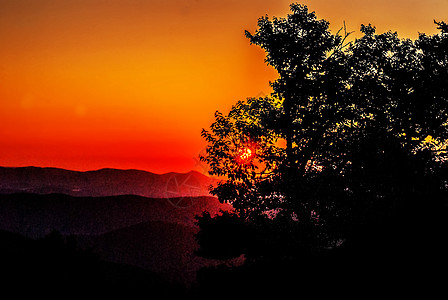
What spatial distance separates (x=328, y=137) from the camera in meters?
31.3

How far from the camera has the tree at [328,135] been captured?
1096 inches

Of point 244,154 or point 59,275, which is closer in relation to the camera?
point 59,275

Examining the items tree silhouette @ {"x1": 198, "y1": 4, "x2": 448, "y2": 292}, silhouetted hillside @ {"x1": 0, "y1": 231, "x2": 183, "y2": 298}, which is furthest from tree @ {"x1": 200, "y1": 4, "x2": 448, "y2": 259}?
silhouetted hillside @ {"x1": 0, "y1": 231, "x2": 183, "y2": 298}

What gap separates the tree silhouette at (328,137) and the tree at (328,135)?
0.27 ft

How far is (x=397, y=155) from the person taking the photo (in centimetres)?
2738

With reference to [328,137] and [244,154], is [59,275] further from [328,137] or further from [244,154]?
[328,137]

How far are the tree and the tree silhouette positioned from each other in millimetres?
82

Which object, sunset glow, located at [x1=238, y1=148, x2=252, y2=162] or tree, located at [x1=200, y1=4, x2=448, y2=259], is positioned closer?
tree, located at [x1=200, y1=4, x2=448, y2=259]

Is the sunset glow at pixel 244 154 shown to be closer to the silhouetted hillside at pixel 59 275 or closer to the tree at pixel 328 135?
the tree at pixel 328 135

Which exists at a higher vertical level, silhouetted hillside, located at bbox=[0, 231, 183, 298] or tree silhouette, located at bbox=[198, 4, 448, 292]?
tree silhouette, located at bbox=[198, 4, 448, 292]

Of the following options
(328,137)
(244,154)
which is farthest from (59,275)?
(328,137)

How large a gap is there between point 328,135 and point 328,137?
974mm

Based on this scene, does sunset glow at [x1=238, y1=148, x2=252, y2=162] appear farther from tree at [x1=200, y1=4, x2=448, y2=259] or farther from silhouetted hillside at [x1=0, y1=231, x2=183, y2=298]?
silhouetted hillside at [x1=0, y1=231, x2=183, y2=298]

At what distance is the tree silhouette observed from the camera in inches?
1091
